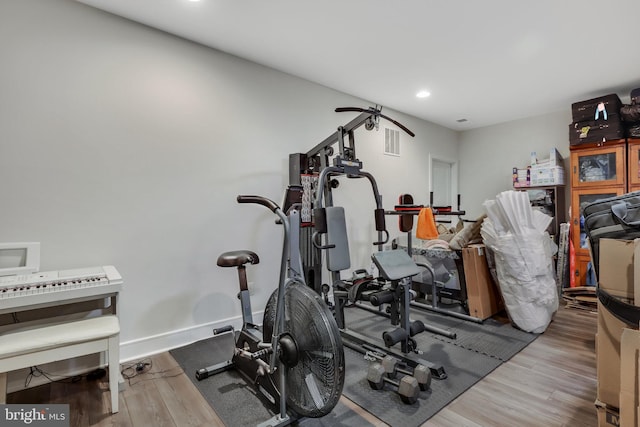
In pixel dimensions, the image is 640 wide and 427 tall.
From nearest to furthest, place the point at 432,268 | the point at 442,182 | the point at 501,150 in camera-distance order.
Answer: the point at 432,268 → the point at 501,150 → the point at 442,182

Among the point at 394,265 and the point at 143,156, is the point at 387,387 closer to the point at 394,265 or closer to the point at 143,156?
the point at 394,265

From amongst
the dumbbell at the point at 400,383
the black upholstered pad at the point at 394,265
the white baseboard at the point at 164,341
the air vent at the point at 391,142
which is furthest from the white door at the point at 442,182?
the white baseboard at the point at 164,341

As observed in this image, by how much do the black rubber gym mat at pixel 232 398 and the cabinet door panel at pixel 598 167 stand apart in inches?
177

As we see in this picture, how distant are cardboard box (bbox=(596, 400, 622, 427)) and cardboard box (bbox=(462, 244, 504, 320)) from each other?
1907 millimetres

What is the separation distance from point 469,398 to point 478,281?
154 centimetres

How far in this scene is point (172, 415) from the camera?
73.1 inches

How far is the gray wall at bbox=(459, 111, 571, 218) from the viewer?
4875mm

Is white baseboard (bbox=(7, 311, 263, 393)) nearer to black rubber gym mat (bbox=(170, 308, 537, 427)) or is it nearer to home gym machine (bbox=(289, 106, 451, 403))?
black rubber gym mat (bbox=(170, 308, 537, 427))

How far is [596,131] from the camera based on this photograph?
4.10 meters

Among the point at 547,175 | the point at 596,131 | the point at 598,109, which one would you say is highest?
the point at 598,109

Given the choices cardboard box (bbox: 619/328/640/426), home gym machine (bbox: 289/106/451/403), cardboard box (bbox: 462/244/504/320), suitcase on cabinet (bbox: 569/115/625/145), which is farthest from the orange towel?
suitcase on cabinet (bbox: 569/115/625/145)

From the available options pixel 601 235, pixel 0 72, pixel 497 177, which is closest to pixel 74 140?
pixel 0 72

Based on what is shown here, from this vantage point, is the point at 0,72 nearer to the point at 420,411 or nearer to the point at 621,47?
the point at 420,411
